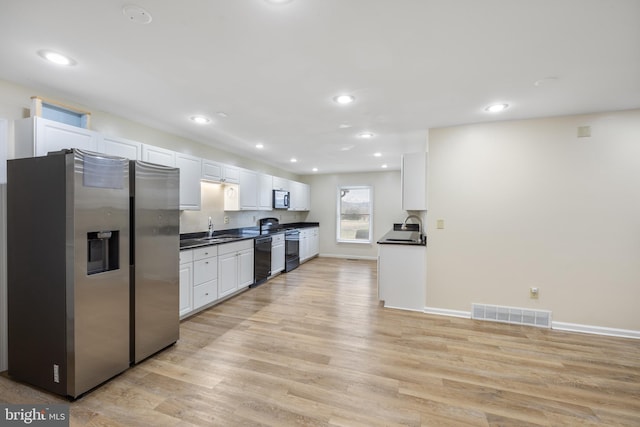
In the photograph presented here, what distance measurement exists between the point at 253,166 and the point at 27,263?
4.12 meters

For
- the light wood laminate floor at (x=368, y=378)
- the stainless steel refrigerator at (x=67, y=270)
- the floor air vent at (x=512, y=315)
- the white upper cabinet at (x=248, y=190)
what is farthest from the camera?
the white upper cabinet at (x=248, y=190)

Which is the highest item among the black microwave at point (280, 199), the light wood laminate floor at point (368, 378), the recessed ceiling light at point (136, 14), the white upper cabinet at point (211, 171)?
the recessed ceiling light at point (136, 14)

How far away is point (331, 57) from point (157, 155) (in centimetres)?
249

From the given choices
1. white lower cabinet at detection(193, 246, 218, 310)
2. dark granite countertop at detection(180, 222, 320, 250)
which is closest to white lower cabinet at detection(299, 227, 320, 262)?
dark granite countertop at detection(180, 222, 320, 250)

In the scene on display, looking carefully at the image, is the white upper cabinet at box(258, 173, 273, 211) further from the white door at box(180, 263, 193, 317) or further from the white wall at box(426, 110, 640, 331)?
the white wall at box(426, 110, 640, 331)

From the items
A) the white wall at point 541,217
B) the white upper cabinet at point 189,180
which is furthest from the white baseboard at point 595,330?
the white upper cabinet at point 189,180

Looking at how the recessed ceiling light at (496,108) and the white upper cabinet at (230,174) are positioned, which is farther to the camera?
the white upper cabinet at (230,174)

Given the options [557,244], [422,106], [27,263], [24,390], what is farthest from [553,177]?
[24,390]

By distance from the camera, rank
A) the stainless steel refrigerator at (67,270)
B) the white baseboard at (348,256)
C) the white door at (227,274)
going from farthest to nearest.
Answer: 1. the white baseboard at (348,256)
2. the white door at (227,274)
3. the stainless steel refrigerator at (67,270)

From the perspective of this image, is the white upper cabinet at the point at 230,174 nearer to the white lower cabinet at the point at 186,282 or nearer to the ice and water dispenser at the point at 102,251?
the white lower cabinet at the point at 186,282

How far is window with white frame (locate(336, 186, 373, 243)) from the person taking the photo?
7574mm

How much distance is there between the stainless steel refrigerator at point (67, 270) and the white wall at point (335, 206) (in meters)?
5.99

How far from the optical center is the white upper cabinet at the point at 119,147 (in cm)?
264

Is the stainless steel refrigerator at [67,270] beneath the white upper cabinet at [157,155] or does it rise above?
beneath
